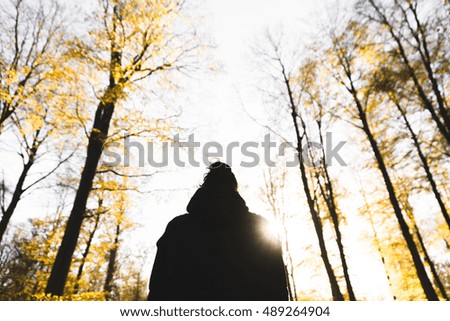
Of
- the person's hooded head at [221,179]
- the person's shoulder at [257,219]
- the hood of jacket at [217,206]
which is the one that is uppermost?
the person's hooded head at [221,179]

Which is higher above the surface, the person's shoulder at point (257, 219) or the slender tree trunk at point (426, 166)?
the slender tree trunk at point (426, 166)

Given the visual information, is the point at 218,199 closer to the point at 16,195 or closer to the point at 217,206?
the point at 217,206

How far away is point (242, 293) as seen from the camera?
68.2 inches

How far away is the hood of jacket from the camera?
182cm

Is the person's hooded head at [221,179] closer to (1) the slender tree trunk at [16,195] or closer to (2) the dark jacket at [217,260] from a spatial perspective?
(2) the dark jacket at [217,260]

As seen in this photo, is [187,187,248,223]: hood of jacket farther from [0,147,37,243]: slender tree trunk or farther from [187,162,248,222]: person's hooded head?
[0,147,37,243]: slender tree trunk

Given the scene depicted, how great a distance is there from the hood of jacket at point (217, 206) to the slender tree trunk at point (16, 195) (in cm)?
1068

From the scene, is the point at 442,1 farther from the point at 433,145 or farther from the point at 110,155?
the point at 110,155

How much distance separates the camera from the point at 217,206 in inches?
72.9

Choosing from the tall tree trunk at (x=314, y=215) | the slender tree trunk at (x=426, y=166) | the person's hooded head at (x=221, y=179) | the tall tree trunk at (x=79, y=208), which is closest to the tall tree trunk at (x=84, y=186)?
the tall tree trunk at (x=79, y=208)

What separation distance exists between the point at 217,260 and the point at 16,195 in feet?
36.7

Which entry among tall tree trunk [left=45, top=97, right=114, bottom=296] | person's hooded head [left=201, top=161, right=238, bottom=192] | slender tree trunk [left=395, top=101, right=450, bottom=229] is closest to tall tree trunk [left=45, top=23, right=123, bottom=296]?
tall tree trunk [left=45, top=97, right=114, bottom=296]

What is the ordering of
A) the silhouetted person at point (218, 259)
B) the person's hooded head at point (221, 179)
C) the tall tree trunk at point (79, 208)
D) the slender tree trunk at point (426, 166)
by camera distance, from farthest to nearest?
the slender tree trunk at point (426, 166), the tall tree trunk at point (79, 208), the person's hooded head at point (221, 179), the silhouetted person at point (218, 259)

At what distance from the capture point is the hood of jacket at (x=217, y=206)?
1822 mm
